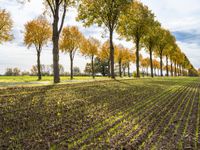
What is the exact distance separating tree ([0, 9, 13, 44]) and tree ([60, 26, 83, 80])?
17329 millimetres

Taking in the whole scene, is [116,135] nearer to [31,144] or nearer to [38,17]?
[31,144]

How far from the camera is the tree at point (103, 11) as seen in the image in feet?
131

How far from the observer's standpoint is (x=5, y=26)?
42.9 meters

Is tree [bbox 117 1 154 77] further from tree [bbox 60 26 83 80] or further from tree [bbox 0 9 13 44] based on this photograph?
tree [bbox 0 9 13 44]

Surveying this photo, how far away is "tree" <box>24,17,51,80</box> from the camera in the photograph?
5050 cm

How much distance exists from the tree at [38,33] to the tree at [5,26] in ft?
22.5

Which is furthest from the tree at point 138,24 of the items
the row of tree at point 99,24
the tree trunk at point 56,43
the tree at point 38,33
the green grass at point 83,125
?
the green grass at point 83,125

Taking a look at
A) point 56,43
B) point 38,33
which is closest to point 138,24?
point 38,33

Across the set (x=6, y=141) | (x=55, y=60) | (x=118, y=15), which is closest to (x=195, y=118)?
(x=6, y=141)

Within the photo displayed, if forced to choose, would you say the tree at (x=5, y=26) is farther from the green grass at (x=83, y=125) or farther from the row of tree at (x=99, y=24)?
the green grass at (x=83, y=125)

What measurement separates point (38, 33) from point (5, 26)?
352 inches

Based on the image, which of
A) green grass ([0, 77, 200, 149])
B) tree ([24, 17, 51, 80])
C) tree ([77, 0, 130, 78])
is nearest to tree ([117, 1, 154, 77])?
tree ([77, 0, 130, 78])

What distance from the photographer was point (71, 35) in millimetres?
59812

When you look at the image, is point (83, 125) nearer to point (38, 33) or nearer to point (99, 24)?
point (99, 24)
